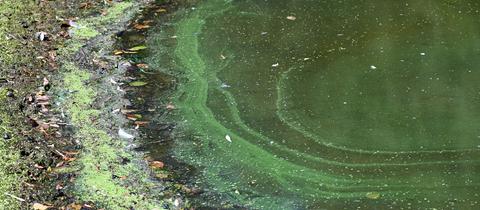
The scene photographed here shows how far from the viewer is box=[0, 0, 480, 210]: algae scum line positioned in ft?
10.8

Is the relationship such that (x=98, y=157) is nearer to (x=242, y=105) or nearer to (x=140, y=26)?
(x=242, y=105)

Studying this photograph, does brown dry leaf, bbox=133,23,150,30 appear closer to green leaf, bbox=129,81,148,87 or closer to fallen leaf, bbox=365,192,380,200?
green leaf, bbox=129,81,148,87

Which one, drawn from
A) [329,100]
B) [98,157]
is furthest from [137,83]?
[329,100]

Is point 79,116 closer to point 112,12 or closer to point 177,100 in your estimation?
point 177,100

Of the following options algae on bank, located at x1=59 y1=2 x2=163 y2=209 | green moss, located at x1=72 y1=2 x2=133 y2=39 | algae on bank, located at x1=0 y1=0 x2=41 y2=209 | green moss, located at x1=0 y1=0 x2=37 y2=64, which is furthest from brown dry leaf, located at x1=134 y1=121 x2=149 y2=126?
green moss, located at x1=72 y1=2 x2=133 y2=39

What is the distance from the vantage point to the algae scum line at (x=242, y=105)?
3.29 m

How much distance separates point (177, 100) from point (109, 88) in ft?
1.17

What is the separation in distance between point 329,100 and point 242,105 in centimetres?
41

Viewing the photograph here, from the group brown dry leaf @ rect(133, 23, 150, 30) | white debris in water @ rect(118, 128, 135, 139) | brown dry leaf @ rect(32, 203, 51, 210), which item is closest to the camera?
brown dry leaf @ rect(32, 203, 51, 210)

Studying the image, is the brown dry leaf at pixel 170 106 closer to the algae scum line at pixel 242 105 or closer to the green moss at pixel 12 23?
the algae scum line at pixel 242 105

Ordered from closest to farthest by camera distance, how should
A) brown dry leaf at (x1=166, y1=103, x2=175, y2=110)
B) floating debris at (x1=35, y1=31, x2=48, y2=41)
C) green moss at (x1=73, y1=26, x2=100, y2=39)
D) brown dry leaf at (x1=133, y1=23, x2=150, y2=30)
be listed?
brown dry leaf at (x1=166, y1=103, x2=175, y2=110)
floating debris at (x1=35, y1=31, x2=48, y2=41)
green moss at (x1=73, y1=26, x2=100, y2=39)
brown dry leaf at (x1=133, y1=23, x2=150, y2=30)

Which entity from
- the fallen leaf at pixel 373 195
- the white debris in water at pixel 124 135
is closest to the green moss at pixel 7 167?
the white debris in water at pixel 124 135

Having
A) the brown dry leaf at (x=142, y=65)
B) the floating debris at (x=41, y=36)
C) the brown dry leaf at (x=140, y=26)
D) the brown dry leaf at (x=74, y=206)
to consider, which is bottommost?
the brown dry leaf at (x=74, y=206)

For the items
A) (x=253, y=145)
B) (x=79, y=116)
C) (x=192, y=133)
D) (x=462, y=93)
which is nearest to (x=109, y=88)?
(x=79, y=116)
